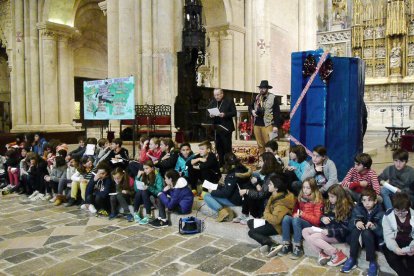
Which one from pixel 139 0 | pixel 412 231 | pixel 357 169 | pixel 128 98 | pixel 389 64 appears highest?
pixel 139 0

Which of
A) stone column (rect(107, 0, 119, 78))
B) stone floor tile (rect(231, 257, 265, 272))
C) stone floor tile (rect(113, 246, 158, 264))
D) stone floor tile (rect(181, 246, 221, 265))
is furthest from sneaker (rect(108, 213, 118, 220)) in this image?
stone column (rect(107, 0, 119, 78))

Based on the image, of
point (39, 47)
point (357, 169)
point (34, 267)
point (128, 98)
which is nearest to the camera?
point (34, 267)

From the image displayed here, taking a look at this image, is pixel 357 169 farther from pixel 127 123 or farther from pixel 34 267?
pixel 127 123

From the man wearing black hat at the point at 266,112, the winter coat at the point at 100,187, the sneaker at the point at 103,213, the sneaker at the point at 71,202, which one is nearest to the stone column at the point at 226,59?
the man wearing black hat at the point at 266,112

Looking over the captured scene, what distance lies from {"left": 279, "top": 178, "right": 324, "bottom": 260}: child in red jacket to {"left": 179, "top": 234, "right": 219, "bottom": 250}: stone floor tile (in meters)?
0.97

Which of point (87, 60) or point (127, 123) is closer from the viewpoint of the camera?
point (127, 123)

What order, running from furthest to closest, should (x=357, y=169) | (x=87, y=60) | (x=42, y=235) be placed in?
(x=87, y=60) < (x=42, y=235) < (x=357, y=169)

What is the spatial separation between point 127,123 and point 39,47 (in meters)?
7.79

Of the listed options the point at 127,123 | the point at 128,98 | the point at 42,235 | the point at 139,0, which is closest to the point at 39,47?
the point at 139,0

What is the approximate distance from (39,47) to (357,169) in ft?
50.4

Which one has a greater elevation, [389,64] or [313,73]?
[389,64]

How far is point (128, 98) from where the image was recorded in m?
7.16

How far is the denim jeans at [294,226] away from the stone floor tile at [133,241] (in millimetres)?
1691

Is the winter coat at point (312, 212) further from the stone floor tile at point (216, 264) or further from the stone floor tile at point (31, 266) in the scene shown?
the stone floor tile at point (31, 266)
